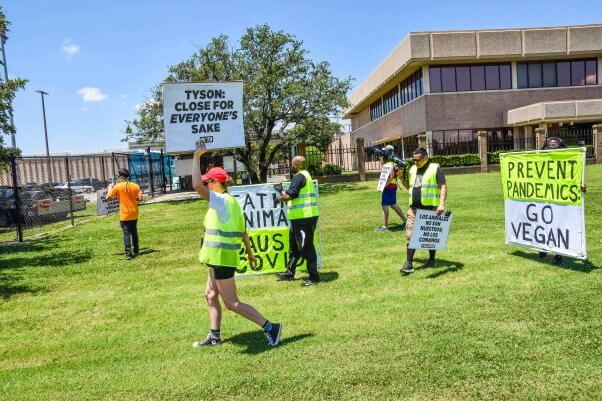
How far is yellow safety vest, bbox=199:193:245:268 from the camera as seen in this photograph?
498 centimetres

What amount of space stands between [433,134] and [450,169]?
6923 millimetres

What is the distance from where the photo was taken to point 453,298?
20.6 ft

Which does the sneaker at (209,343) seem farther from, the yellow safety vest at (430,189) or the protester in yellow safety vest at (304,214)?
the yellow safety vest at (430,189)

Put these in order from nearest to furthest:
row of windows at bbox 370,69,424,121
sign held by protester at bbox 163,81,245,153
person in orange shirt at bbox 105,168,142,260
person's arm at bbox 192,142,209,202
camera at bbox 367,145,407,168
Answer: person's arm at bbox 192,142,209,202, camera at bbox 367,145,407,168, person in orange shirt at bbox 105,168,142,260, sign held by protester at bbox 163,81,245,153, row of windows at bbox 370,69,424,121

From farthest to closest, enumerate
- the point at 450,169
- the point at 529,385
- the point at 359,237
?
1. the point at 450,169
2. the point at 359,237
3. the point at 529,385

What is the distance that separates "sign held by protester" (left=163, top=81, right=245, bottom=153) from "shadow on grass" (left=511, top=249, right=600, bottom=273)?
618cm

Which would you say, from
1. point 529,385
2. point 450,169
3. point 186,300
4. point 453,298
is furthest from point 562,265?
point 450,169

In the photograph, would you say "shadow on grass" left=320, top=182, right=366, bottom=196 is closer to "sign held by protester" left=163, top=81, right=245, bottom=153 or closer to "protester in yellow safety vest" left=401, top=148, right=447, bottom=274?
"sign held by protester" left=163, top=81, right=245, bottom=153

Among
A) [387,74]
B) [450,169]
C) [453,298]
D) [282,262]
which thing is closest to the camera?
[453,298]

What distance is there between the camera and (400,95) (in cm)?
4397

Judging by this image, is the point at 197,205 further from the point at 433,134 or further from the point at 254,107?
the point at 433,134

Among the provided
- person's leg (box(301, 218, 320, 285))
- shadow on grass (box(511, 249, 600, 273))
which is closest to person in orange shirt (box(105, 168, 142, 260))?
person's leg (box(301, 218, 320, 285))

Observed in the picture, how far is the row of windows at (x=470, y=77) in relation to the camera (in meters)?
36.8

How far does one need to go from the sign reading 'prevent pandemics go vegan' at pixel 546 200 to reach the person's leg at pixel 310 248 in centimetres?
341
